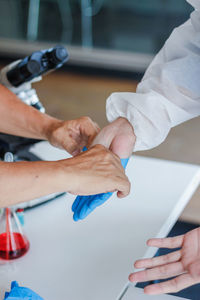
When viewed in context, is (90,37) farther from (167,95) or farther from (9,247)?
(9,247)

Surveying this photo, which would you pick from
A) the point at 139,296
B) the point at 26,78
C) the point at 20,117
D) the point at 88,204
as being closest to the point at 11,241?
the point at 88,204

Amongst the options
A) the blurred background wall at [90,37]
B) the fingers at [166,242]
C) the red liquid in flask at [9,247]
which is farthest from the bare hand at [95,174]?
the blurred background wall at [90,37]

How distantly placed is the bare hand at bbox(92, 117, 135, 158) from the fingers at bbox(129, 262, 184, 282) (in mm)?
325

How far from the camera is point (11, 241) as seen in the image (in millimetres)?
1099

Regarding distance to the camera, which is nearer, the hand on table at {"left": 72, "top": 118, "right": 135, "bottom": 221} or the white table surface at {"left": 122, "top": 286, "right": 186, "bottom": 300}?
the white table surface at {"left": 122, "top": 286, "right": 186, "bottom": 300}

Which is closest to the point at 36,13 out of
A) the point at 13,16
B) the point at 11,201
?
the point at 13,16

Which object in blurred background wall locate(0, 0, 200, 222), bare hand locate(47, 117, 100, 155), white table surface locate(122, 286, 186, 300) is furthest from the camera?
blurred background wall locate(0, 0, 200, 222)

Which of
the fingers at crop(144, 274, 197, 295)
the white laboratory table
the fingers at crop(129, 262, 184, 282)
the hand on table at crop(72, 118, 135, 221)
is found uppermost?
the hand on table at crop(72, 118, 135, 221)

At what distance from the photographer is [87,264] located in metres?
1.08

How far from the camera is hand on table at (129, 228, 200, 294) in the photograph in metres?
0.94

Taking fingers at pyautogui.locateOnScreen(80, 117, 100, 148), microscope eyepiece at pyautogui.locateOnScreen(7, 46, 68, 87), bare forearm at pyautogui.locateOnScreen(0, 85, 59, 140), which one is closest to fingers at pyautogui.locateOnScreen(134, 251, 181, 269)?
fingers at pyautogui.locateOnScreen(80, 117, 100, 148)

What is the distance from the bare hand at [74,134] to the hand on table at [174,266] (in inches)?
15.4

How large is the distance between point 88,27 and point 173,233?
112 inches

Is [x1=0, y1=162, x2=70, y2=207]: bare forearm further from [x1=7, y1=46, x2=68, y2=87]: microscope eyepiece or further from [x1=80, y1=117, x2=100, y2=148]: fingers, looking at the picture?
[x1=7, y1=46, x2=68, y2=87]: microscope eyepiece
